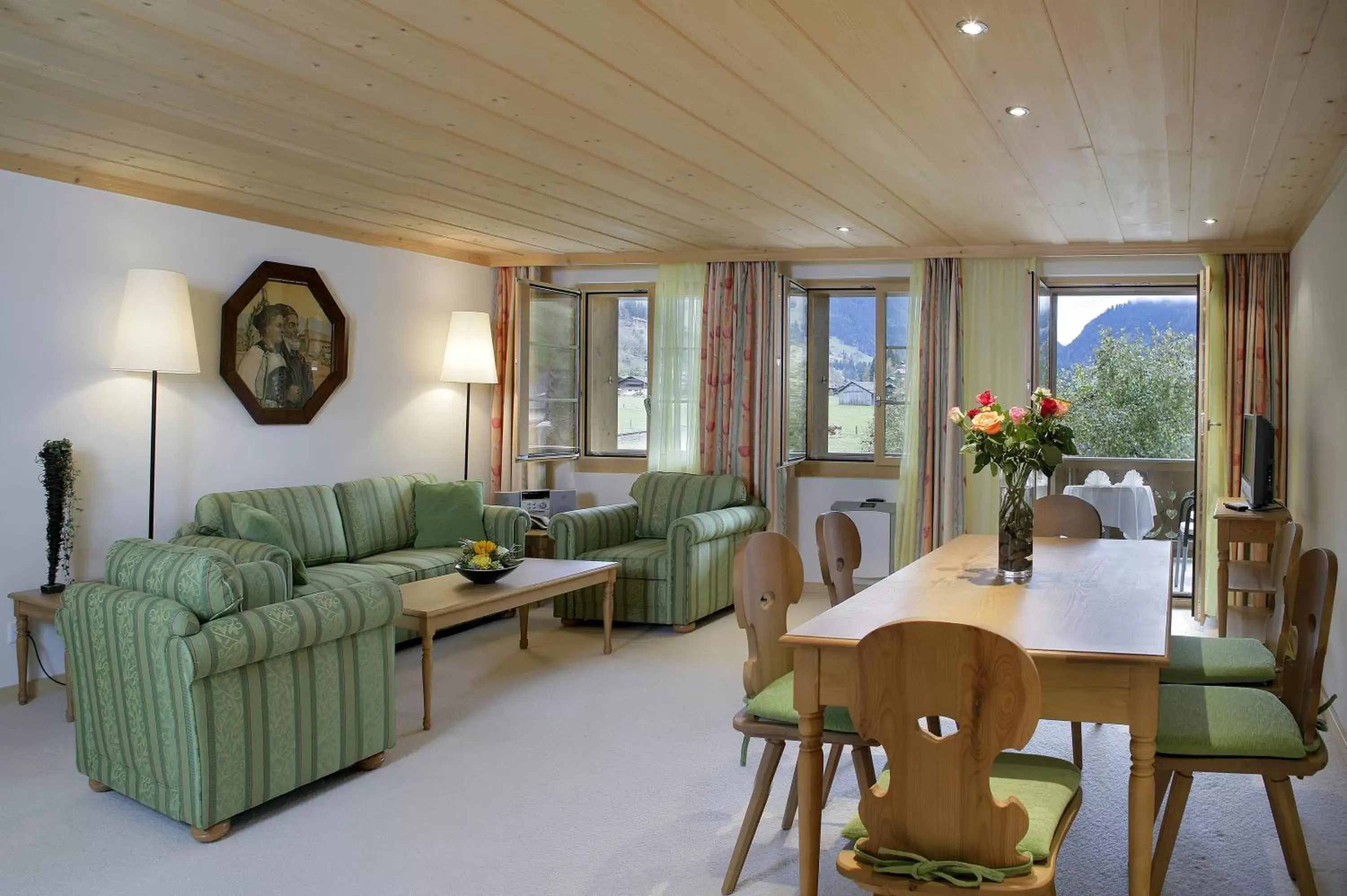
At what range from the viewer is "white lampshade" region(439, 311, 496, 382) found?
6.79 meters

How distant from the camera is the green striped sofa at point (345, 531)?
496 cm

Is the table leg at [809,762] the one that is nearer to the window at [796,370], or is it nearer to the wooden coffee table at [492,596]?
the wooden coffee table at [492,596]

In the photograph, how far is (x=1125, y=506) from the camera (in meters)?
7.11

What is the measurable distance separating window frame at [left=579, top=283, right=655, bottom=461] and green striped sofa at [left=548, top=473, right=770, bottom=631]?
84cm

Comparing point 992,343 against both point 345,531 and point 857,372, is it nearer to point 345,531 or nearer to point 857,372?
point 857,372

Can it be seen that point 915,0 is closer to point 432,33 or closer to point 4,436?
point 432,33

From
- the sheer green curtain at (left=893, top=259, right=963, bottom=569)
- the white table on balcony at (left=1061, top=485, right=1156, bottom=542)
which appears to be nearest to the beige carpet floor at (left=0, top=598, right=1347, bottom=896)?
the sheer green curtain at (left=893, top=259, right=963, bottom=569)

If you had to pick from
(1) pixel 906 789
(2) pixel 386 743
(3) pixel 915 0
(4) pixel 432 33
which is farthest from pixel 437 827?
(3) pixel 915 0

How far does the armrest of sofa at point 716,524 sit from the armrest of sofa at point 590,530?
1.39ft

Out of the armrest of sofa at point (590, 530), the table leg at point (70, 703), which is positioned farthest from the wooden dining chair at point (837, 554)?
the table leg at point (70, 703)

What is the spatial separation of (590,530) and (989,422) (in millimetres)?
3456

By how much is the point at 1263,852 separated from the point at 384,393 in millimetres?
5198

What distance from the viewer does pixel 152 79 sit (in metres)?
3.38

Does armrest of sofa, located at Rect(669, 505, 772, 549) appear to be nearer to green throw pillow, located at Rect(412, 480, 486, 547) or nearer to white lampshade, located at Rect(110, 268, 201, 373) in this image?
green throw pillow, located at Rect(412, 480, 486, 547)
